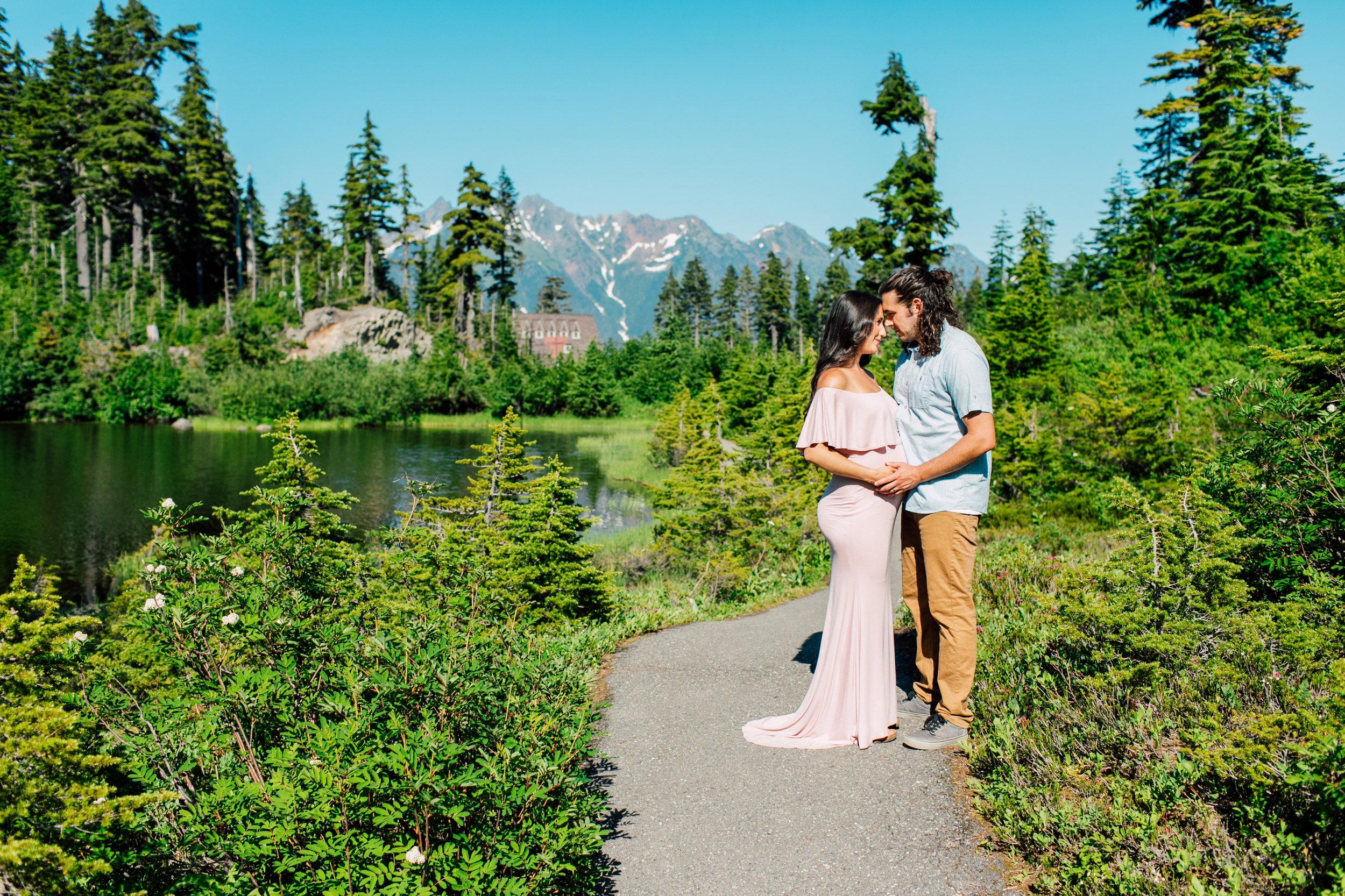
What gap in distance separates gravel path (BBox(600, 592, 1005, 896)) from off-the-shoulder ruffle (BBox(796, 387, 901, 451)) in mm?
1601

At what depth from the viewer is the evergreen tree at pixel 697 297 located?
99.8m

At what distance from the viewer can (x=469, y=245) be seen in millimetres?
57656

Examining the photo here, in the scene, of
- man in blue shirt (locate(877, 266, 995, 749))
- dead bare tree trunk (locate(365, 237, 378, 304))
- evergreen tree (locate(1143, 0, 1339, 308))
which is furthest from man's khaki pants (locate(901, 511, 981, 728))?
dead bare tree trunk (locate(365, 237, 378, 304))

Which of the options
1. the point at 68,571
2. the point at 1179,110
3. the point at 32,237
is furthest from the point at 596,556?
the point at 32,237

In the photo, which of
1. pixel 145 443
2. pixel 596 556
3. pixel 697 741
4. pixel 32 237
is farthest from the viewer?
pixel 32 237

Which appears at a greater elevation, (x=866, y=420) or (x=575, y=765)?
(x=866, y=420)

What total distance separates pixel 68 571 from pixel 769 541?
43.4 ft

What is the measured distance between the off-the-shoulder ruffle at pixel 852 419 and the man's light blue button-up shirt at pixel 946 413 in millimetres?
184

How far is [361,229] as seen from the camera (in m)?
60.2

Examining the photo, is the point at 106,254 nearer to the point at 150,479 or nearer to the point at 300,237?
the point at 300,237

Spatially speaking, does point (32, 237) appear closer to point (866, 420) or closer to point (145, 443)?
point (145, 443)

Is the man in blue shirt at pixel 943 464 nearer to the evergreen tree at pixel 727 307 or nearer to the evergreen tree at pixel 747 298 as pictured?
the evergreen tree at pixel 727 307

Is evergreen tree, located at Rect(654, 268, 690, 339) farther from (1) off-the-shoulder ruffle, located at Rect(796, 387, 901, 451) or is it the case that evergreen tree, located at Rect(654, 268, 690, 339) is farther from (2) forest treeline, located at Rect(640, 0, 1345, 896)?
(1) off-the-shoulder ruffle, located at Rect(796, 387, 901, 451)

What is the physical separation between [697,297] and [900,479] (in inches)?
3914
